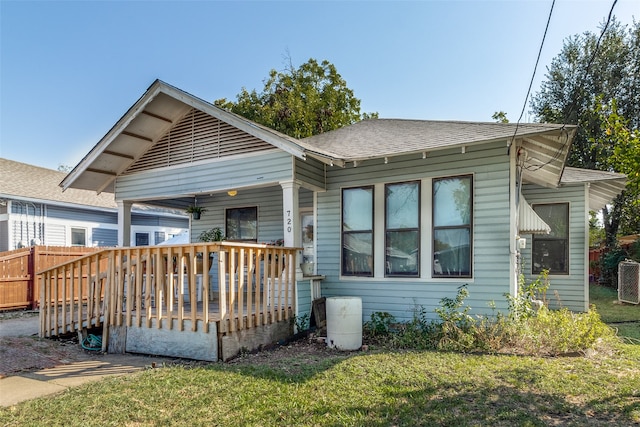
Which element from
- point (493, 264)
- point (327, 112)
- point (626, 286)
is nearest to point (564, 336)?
point (493, 264)

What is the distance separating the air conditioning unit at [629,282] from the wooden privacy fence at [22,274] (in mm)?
16271

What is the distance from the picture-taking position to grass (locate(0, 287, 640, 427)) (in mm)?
3568

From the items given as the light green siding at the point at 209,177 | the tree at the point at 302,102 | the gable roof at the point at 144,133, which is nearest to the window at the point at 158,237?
the tree at the point at 302,102

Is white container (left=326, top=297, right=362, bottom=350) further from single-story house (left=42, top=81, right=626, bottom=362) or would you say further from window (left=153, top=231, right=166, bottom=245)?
window (left=153, top=231, right=166, bottom=245)

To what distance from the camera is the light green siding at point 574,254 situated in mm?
9539

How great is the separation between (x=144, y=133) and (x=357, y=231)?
15.7 ft

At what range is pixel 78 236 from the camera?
15.8 m

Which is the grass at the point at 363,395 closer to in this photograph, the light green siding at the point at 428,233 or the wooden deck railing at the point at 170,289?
the wooden deck railing at the point at 170,289

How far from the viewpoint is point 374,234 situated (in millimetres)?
7566

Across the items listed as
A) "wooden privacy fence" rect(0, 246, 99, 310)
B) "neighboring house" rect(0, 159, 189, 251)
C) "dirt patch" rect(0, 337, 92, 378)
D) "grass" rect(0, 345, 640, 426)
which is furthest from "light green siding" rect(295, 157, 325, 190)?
"neighboring house" rect(0, 159, 189, 251)

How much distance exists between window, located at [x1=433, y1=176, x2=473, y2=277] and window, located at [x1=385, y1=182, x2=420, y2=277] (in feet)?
1.08

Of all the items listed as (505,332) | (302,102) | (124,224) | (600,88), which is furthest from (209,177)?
(600,88)

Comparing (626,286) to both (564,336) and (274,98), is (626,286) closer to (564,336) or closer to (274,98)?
(564,336)

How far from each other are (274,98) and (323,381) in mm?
18614
